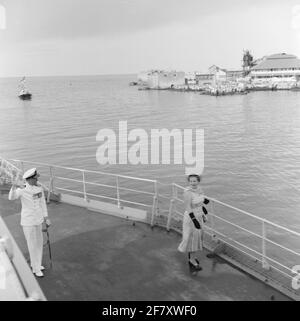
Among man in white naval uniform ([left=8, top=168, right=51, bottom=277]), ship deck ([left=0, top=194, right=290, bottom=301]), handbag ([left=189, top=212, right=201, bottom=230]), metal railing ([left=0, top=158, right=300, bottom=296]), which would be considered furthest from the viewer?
metal railing ([left=0, top=158, right=300, bottom=296])

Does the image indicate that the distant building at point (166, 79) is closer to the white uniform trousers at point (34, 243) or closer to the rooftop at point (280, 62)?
the rooftop at point (280, 62)

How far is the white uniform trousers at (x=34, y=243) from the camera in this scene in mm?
6750

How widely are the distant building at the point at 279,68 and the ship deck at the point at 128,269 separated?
12860 centimetres

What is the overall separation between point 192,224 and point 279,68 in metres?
136

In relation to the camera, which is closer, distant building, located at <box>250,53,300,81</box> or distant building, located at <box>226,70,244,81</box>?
distant building, located at <box>250,53,300,81</box>

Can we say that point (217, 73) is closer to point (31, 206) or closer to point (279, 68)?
point (279, 68)

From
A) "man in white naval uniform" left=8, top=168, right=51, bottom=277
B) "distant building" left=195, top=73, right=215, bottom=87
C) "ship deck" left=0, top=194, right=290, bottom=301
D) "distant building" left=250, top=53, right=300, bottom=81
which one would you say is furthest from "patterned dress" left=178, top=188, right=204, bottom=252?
"distant building" left=195, top=73, right=215, bottom=87

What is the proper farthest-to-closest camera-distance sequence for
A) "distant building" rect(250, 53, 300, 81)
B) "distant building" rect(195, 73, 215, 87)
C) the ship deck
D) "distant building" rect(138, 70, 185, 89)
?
"distant building" rect(195, 73, 215, 87)
"distant building" rect(138, 70, 185, 89)
"distant building" rect(250, 53, 300, 81)
the ship deck

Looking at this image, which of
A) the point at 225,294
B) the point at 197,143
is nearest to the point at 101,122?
the point at 197,143

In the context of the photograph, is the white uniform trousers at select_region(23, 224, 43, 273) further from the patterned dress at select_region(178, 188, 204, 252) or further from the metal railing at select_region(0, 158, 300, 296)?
the metal railing at select_region(0, 158, 300, 296)

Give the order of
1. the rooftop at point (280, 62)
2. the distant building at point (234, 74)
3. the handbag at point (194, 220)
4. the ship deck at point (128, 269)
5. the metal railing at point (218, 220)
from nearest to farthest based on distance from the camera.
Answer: the ship deck at point (128, 269)
the handbag at point (194, 220)
the metal railing at point (218, 220)
the rooftop at point (280, 62)
the distant building at point (234, 74)

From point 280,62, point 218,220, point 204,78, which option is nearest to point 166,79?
point 204,78

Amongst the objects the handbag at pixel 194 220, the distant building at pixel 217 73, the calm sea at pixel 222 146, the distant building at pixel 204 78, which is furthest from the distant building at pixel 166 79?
the handbag at pixel 194 220

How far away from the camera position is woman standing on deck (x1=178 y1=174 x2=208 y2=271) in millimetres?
6762
